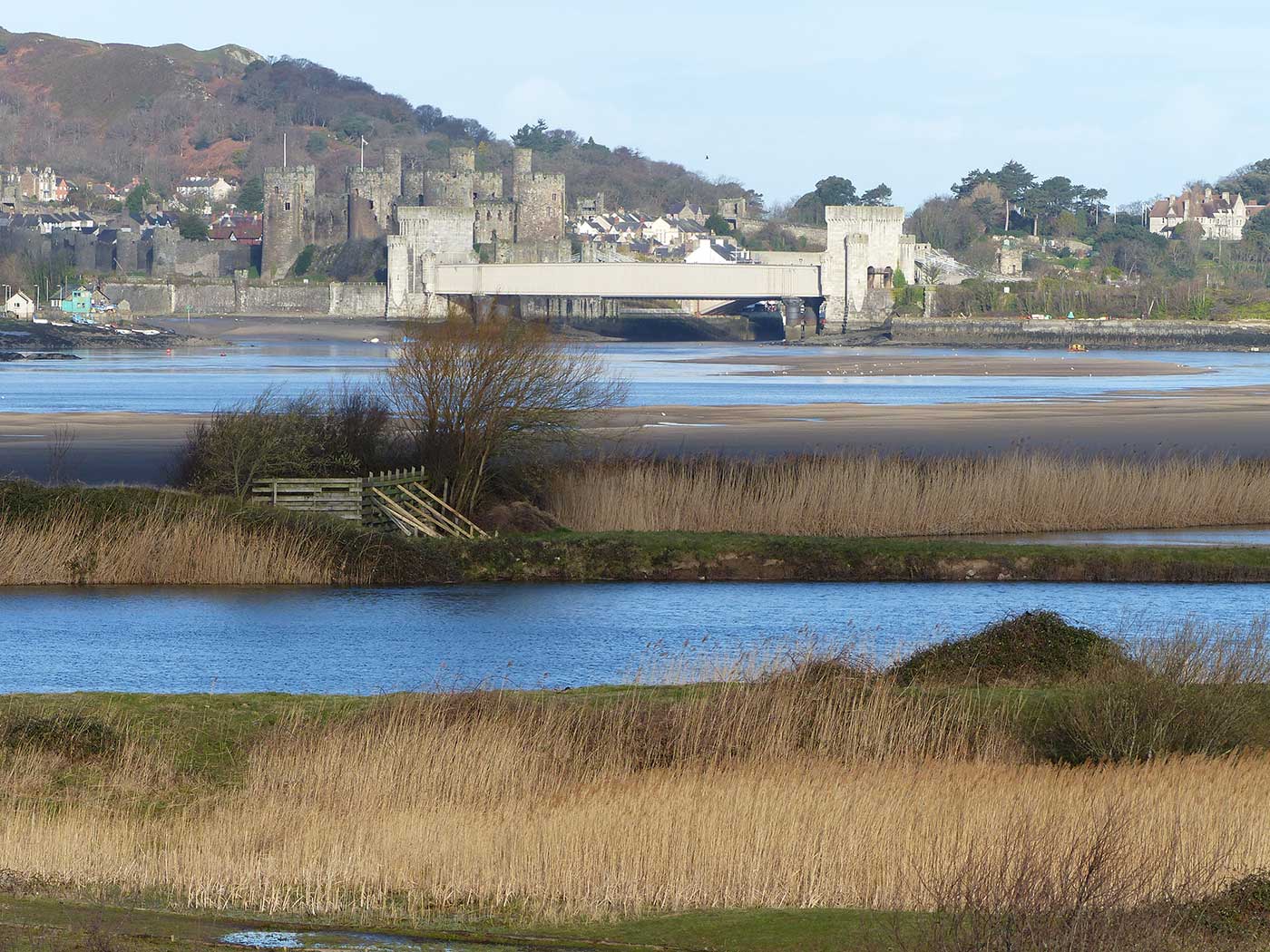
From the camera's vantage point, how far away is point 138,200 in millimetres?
166625

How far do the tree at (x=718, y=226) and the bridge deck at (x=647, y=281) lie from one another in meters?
46.6

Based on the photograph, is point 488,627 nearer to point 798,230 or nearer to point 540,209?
point 540,209

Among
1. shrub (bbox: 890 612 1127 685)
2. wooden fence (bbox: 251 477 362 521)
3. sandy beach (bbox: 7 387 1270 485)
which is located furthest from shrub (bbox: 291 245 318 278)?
shrub (bbox: 890 612 1127 685)

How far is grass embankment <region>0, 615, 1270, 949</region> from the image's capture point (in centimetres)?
715

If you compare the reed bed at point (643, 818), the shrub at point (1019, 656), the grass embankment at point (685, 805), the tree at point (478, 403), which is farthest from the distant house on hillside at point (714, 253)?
the reed bed at point (643, 818)

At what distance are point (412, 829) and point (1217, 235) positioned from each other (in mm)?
150093

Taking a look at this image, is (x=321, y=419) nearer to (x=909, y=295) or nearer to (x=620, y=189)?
(x=909, y=295)

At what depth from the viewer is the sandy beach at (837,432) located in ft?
90.7

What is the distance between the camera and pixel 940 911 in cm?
622

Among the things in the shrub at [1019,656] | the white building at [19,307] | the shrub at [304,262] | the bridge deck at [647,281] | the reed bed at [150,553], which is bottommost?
the reed bed at [150,553]

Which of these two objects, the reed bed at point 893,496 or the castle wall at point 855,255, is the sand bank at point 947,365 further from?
the reed bed at point 893,496

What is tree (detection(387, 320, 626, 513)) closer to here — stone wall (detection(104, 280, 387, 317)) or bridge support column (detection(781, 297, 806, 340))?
bridge support column (detection(781, 297, 806, 340))

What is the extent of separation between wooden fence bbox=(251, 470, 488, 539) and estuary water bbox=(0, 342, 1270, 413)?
31.5 feet

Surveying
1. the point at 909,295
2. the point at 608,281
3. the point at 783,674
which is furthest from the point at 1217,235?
the point at 783,674
